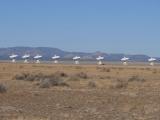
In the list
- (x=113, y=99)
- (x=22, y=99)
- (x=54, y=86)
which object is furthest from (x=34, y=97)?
(x=54, y=86)

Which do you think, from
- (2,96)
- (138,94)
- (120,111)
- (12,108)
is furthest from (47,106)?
(138,94)

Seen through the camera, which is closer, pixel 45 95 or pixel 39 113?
pixel 39 113

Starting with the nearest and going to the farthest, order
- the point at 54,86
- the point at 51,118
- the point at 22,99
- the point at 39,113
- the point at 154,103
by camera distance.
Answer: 1. the point at 51,118
2. the point at 39,113
3. the point at 154,103
4. the point at 22,99
5. the point at 54,86

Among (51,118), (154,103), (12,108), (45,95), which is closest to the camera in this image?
(51,118)

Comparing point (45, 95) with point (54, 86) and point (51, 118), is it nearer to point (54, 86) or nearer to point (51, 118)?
point (54, 86)

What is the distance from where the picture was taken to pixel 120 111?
85.7 ft

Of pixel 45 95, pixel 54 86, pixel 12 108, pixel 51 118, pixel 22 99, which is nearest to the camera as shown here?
pixel 51 118

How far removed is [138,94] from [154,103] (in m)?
6.41

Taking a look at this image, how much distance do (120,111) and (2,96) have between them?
9.76m

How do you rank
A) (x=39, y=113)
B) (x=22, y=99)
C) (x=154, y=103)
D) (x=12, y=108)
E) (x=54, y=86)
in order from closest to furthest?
1. (x=39, y=113)
2. (x=12, y=108)
3. (x=154, y=103)
4. (x=22, y=99)
5. (x=54, y=86)

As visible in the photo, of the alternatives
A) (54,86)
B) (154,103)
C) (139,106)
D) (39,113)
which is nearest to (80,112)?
(39,113)

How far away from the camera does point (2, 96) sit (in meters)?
33.8

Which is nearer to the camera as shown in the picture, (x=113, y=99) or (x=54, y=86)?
(x=113, y=99)

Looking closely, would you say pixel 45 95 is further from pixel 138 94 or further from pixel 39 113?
pixel 39 113
